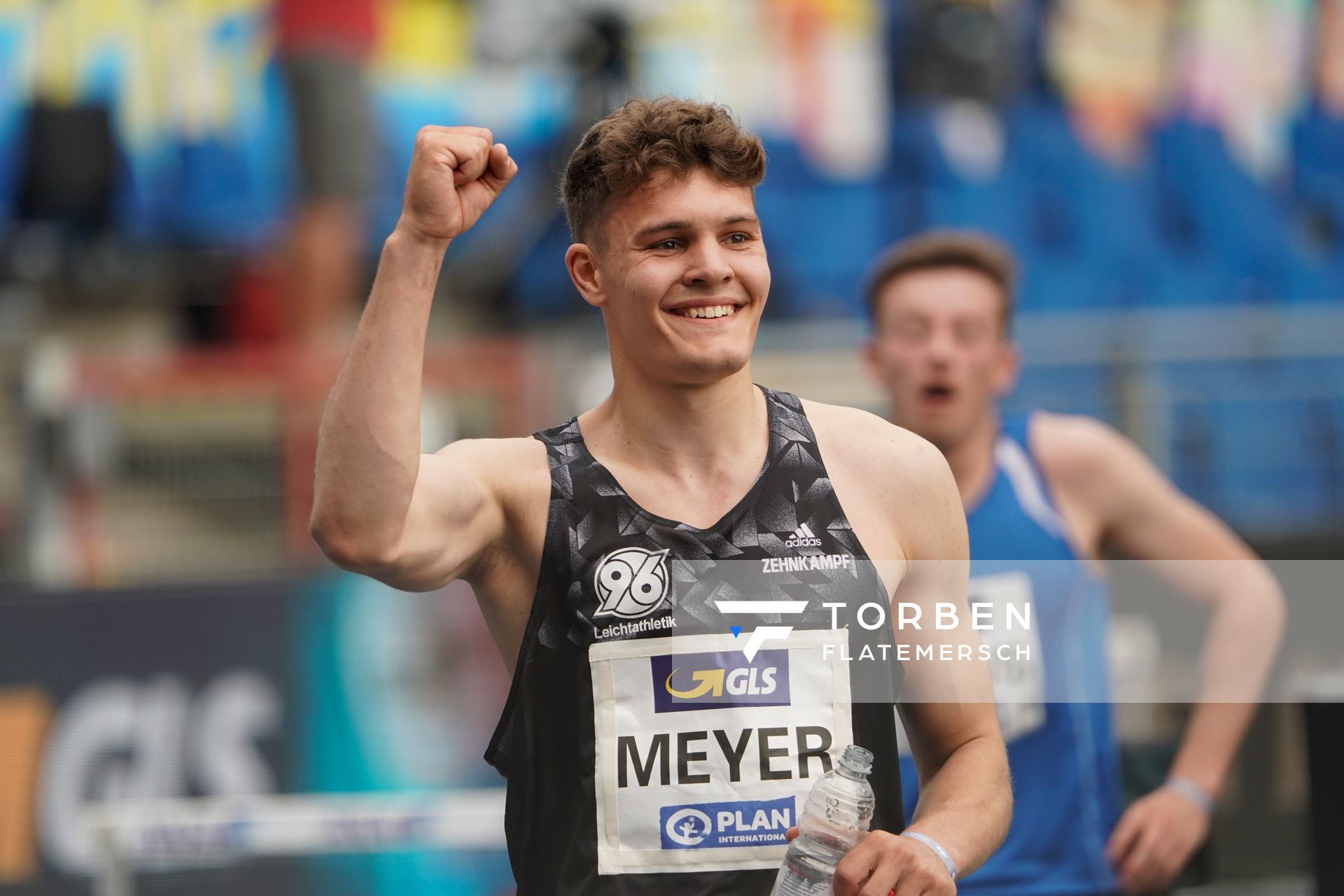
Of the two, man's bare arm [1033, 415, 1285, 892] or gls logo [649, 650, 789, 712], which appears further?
man's bare arm [1033, 415, 1285, 892]

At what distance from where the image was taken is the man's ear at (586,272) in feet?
9.91

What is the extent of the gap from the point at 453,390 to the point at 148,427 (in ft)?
4.50

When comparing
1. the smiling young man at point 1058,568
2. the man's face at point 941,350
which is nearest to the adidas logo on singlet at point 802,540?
the smiling young man at point 1058,568

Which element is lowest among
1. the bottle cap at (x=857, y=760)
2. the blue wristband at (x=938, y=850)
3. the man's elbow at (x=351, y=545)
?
the blue wristband at (x=938, y=850)

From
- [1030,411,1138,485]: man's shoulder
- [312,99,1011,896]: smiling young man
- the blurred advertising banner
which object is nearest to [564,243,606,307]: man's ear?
[312,99,1011,896]: smiling young man

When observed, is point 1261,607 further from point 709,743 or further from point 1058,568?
point 709,743

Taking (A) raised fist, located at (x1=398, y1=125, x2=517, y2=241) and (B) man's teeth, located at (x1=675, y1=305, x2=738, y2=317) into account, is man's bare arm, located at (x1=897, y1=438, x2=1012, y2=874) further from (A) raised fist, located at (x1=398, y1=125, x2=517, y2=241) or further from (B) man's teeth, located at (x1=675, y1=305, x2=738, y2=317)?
(A) raised fist, located at (x1=398, y1=125, x2=517, y2=241)

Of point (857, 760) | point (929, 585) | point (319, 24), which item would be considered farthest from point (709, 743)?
point (319, 24)

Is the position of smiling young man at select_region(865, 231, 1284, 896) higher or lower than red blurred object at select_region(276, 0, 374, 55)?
lower

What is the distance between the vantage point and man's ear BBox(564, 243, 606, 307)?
302 centimetres

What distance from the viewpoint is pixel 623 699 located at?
2.83 metres

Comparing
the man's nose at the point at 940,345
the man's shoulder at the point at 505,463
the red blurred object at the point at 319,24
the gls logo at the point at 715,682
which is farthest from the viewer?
the red blurred object at the point at 319,24

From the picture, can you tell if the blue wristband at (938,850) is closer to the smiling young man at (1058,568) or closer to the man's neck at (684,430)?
the man's neck at (684,430)

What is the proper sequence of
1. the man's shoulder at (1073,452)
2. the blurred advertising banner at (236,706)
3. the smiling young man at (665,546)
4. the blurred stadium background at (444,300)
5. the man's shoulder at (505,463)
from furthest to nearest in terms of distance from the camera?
1. the blurred stadium background at (444,300)
2. the blurred advertising banner at (236,706)
3. the man's shoulder at (1073,452)
4. the man's shoulder at (505,463)
5. the smiling young man at (665,546)
